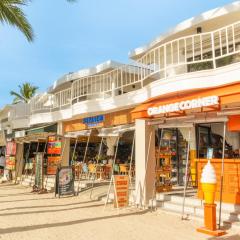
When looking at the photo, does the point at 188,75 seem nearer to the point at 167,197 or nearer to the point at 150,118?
the point at 150,118

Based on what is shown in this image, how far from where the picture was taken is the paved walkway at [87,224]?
25.9 feet

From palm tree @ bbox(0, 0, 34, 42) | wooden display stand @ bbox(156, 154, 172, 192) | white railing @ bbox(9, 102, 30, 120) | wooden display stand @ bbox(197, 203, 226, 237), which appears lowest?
wooden display stand @ bbox(197, 203, 226, 237)

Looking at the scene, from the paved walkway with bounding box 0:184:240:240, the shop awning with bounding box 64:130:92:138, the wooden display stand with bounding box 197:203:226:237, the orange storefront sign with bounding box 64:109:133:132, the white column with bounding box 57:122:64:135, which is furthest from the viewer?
the white column with bounding box 57:122:64:135

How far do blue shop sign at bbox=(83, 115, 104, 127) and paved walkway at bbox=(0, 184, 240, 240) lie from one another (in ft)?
14.1

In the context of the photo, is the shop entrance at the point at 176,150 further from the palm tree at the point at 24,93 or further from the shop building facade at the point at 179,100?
the palm tree at the point at 24,93

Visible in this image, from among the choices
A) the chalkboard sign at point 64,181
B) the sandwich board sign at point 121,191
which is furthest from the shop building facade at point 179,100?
the chalkboard sign at point 64,181

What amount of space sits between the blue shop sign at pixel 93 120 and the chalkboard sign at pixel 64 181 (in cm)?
242

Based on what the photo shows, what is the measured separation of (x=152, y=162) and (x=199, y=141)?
4.51 m

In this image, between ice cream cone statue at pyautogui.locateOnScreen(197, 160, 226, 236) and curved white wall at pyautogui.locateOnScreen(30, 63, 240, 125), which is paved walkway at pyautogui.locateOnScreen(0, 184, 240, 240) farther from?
curved white wall at pyautogui.locateOnScreen(30, 63, 240, 125)

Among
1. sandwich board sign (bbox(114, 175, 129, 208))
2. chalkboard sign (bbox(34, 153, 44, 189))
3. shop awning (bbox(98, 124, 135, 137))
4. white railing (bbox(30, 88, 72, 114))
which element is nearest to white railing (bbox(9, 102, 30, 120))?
white railing (bbox(30, 88, 72, 114))

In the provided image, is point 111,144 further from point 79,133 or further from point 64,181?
point 64,181

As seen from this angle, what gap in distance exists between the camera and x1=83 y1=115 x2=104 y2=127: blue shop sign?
51.2 ft

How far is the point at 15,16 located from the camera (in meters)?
12.8

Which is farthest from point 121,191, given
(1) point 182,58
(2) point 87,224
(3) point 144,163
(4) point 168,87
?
(1) point 182,58
